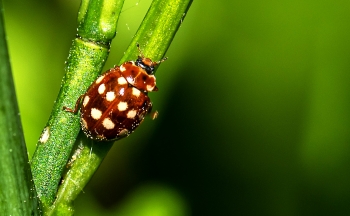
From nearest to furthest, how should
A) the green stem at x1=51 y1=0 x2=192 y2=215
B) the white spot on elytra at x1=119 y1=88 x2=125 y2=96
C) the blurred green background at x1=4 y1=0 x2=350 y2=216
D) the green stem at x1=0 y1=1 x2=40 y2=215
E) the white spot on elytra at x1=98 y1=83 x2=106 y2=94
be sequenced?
the green stem at x1=0 y1=1 x2=40 y2=215 → the green stem at x1=51 y1=0 x2=192 y2=215 → the white spot on elytra at x1=98 y1=83 x2=106 y2=94 → the white spot on elytra at x1=119 y1=88 x2=125 y2=96 → the blurred green background at x1=4 y1=0 x2=350 y2=216

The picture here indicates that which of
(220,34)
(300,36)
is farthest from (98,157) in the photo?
(300,36)

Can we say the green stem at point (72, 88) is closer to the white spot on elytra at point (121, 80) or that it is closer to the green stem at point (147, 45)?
the green stem at point (147, 45)

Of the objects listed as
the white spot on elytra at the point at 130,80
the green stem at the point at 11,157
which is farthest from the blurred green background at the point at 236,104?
the green stem at the point at 11,157

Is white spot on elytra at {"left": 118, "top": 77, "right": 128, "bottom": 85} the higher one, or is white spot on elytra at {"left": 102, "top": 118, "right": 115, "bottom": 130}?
white spot on elytra at {"left": 118, "top": 77, "right": 128, "bottom": 85}

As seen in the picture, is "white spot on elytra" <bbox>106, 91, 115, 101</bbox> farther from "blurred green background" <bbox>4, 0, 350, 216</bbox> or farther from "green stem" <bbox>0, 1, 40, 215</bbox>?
"green stem" <bbox>0, 1, 40, 215</bbox>

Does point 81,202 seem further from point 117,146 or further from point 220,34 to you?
point 220,34

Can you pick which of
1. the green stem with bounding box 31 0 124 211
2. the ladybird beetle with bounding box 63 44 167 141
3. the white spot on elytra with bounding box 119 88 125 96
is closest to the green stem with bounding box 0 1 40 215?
the green stem with bounding box 31 0 124 211

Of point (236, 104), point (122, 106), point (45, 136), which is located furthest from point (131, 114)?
point (236, 104)
